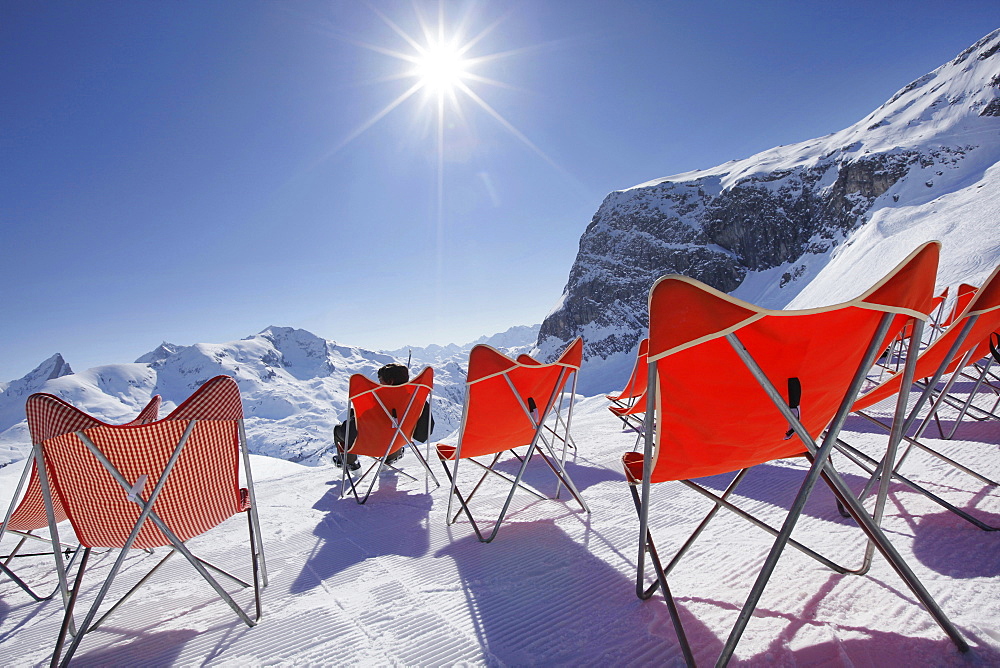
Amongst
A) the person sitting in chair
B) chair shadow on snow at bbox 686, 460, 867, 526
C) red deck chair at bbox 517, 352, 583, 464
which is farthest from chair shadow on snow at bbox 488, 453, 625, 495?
chair shadow on snow at bbox 686, 460, 867, 526

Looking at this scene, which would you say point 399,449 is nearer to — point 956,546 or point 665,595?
point 665,595

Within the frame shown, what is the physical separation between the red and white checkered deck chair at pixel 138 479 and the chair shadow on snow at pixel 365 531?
2.67 ft

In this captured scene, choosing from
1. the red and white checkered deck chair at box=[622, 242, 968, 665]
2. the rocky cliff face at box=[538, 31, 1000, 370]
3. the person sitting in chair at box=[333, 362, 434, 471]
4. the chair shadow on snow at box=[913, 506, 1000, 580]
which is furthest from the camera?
the rocky cliff face at box=[538, 31, 1000, 370]

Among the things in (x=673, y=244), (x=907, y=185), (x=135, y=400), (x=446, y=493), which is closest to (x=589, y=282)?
(x=673, y=244)

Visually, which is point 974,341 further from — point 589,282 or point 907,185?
point 589,282

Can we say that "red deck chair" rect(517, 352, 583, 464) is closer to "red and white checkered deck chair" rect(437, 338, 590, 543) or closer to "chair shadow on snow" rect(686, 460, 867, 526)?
"red and white checkered deck chair" rect(437, 338, 590, 543)

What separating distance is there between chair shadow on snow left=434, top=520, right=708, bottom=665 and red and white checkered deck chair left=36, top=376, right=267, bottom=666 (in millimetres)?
1265

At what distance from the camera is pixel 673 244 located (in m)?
69.9

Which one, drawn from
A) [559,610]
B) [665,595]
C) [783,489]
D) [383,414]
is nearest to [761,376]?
[665,595]

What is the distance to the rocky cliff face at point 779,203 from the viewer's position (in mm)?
44812

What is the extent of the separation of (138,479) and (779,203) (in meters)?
73.2

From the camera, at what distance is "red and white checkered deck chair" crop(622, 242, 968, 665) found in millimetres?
1226

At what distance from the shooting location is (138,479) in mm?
1941

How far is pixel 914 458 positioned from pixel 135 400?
830ft
